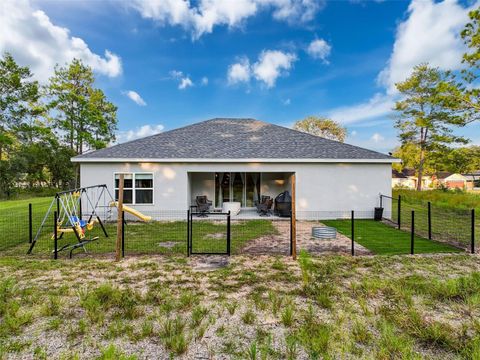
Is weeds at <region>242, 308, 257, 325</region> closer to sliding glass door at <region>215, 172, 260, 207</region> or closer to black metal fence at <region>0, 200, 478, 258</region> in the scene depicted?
black metal fence at <region>0, 200, 478, 258</region>

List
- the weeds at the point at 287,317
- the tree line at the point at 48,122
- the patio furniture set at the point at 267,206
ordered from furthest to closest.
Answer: the tree line at the point at 48,122
the patio furniture set at the point at 267,206
the weeds at the point at 287,317

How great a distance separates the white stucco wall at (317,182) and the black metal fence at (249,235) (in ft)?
1.36

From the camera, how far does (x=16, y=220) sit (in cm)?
1038

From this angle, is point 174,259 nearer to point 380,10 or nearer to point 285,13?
point 285,13

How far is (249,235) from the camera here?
26.7ft

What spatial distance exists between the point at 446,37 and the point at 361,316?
52.9 ft

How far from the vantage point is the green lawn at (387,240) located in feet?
21.2

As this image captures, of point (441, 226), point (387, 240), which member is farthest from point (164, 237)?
point (441, 226)

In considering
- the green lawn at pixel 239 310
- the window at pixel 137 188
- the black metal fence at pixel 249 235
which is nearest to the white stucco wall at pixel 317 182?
the window at pixel 137 188

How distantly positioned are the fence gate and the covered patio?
2.33m

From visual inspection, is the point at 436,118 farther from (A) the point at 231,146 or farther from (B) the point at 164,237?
(B) the point at 164,237

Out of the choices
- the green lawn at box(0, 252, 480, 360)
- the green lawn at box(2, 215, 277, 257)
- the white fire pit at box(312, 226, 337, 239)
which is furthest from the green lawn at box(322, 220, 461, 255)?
the green lawn at box(2, 215, 277, 257)

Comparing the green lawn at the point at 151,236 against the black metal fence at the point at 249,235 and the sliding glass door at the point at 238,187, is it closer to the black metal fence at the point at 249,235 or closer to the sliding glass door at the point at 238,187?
the black metal fence at the point at 249,235

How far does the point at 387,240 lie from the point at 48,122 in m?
30.9
